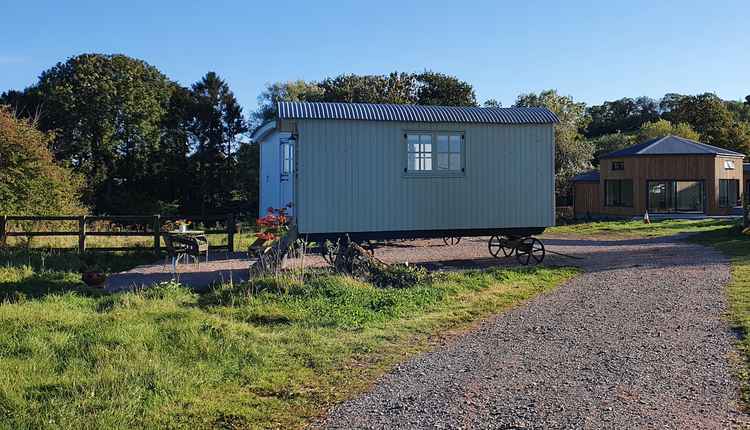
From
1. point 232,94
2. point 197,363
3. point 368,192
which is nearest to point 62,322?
point 197,363

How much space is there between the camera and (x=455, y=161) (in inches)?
517

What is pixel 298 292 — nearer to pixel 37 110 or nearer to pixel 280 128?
pixel 280 128

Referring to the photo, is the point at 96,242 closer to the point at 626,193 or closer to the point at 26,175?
the point at 26,175

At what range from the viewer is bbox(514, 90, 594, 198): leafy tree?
41.1 meters

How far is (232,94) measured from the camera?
131ft

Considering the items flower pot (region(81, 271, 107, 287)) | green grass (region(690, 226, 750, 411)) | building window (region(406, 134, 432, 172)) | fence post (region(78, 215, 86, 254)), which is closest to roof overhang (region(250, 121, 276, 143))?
building window (region(406, 134, 432, 172))

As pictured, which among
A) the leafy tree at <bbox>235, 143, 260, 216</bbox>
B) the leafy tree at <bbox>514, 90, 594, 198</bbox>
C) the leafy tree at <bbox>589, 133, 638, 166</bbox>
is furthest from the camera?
the leafy tree at <bbox>589, 133, 638, 166</bbox>

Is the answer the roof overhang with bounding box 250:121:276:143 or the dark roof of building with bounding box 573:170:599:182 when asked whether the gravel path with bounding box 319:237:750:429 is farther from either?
the dark roof of building with bounding box 573:170:599:182

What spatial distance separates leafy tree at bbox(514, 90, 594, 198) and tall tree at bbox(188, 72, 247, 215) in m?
18.5

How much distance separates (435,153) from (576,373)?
315 inches

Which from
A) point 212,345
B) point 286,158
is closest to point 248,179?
point 286,158

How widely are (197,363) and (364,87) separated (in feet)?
97.8

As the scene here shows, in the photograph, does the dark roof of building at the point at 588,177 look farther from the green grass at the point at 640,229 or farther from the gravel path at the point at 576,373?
the gravel path at the point at 576,373

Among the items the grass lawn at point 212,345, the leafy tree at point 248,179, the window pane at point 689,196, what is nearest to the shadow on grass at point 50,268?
the grass lawn at point 212,345
